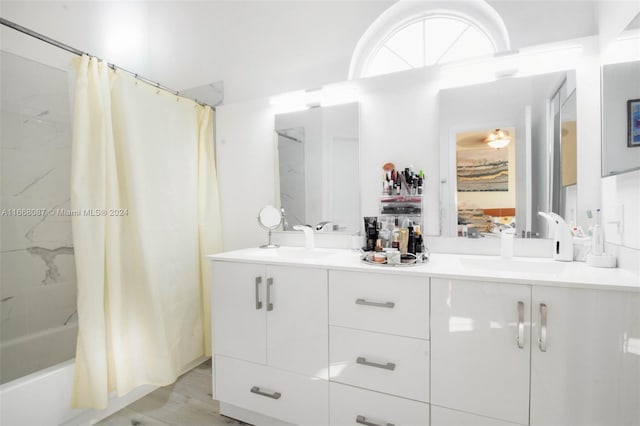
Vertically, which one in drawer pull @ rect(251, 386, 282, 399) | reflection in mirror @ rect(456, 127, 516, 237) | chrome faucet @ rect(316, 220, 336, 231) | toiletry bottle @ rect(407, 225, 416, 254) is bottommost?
drawer pull @ rect(251, 386, 282, 399)

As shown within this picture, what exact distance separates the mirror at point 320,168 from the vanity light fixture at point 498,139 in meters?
0.72

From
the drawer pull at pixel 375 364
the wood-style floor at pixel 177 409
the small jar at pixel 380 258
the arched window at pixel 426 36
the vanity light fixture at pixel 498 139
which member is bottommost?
the wood-style floor at pixel 177 409

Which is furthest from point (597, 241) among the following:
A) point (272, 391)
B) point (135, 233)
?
point (135, 233)

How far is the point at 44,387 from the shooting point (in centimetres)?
138

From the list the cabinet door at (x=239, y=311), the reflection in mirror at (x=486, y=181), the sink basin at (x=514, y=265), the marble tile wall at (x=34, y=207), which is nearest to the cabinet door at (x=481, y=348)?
the sink basin at (x=514, y=265)

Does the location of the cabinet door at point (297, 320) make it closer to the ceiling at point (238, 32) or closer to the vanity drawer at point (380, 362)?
the vanity drawer at point (380, 362)

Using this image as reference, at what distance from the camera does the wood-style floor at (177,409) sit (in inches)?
62.2

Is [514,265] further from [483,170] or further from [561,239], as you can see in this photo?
[483,170]

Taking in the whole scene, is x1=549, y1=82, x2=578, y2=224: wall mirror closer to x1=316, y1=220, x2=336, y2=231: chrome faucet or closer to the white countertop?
the white countertop

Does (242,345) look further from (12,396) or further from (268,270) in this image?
(12,396)

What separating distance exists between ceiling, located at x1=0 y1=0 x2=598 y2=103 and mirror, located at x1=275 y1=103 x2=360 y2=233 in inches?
9.9

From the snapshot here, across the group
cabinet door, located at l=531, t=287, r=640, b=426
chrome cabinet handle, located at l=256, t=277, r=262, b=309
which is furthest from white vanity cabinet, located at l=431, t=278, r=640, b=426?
chrome cabinet handle, located at l=256, t=277, r=262, b=309

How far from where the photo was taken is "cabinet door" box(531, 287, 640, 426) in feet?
3.02

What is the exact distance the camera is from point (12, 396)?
129 centimetres
